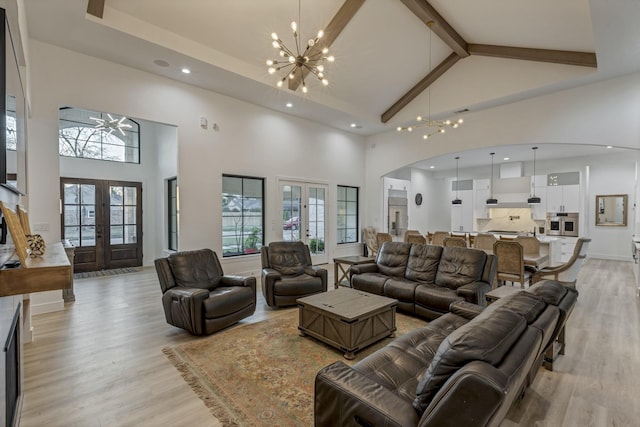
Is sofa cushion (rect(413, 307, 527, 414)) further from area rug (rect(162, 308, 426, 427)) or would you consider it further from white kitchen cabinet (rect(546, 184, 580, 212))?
white kitchen cabinet (rect(546, 184, 580, 212))

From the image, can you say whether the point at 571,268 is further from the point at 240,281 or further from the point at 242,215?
the point at 242,215

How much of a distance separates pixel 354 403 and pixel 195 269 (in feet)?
9.99

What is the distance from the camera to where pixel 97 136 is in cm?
698

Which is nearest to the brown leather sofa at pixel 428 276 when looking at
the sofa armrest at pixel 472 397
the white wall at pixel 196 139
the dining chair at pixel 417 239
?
the dining chair at pixel 417 239

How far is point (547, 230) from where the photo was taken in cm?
935

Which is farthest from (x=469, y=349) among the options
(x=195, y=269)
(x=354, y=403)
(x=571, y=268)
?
(x=571, y=268)

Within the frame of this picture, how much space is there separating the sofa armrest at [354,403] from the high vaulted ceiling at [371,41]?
443 cm

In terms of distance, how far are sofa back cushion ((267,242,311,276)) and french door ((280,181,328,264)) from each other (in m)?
2.16

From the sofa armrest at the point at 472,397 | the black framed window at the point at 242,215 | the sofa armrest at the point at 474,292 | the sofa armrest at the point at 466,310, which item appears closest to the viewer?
the sofa armrest at the point at 472,397

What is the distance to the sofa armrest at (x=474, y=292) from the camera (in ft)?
11.8

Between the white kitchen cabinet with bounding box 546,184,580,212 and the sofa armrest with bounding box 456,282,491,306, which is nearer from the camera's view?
the sofa armrest with bounding box 456,282,491,306

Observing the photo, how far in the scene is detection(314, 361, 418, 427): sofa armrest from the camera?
141 cm

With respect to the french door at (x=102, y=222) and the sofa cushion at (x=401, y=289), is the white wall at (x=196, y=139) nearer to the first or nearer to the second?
the french door at (x=102, y=222)

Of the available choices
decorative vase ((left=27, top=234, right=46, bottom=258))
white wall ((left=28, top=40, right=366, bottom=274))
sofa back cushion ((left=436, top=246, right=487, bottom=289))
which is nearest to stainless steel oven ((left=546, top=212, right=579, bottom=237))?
white wall ((left=28, top=40, right=366, bottom=274))
